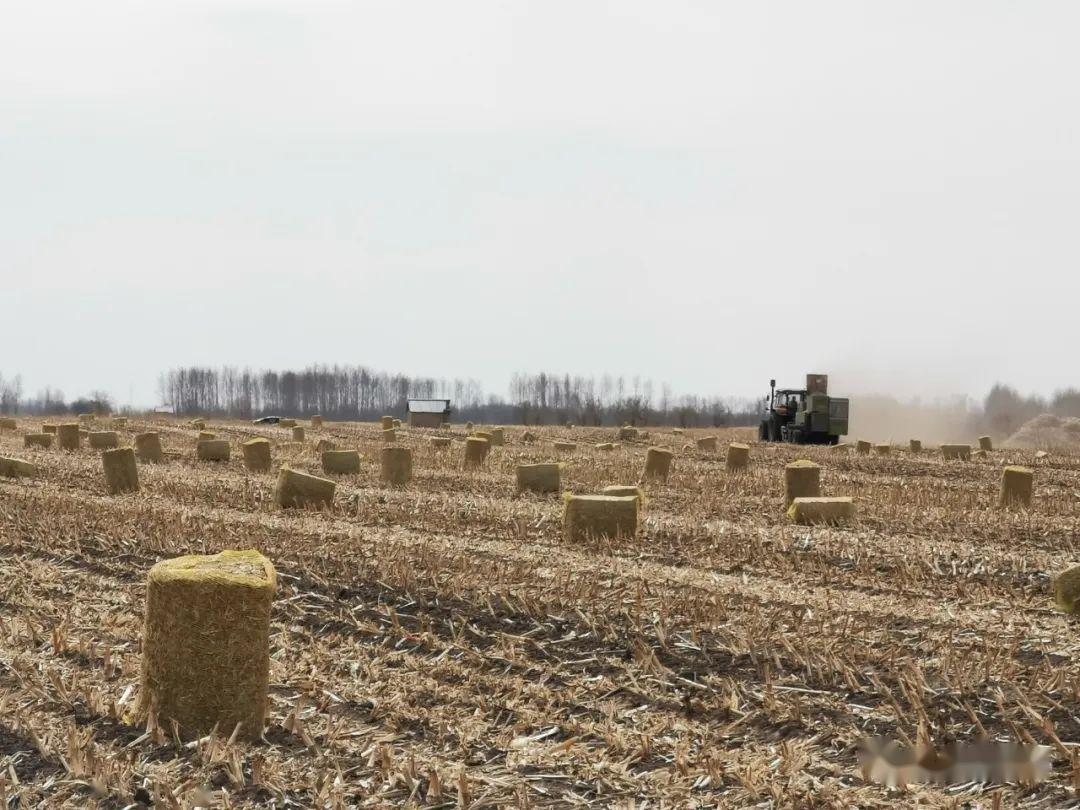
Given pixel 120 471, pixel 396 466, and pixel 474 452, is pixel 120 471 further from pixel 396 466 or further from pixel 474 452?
pixel 474 452

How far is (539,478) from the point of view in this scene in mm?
16250

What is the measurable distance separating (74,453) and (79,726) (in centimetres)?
1930

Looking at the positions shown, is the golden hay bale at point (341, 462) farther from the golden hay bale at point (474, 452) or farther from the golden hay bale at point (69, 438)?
the golden hay bale at point (69, 438)

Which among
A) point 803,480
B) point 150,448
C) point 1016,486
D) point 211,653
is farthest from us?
point 150,448

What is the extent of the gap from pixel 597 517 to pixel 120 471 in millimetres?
8122

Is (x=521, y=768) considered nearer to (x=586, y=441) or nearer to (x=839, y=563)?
(x=839, y=563)

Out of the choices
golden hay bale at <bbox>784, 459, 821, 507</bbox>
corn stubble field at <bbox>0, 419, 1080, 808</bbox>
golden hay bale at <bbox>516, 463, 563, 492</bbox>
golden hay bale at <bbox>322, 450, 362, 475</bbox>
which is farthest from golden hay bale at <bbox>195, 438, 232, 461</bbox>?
golden hay bale at <bbox>784, 459, 821, 507</bbox>

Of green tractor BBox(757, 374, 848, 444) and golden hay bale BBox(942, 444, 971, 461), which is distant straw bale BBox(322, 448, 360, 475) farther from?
green tractor BBox(757, 374, 848, 444)

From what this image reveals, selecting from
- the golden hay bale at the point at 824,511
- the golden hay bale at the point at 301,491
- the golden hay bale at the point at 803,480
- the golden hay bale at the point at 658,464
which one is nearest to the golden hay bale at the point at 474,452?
the golden hay bale at the point at 658,464

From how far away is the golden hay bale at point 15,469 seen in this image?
18.3 meters

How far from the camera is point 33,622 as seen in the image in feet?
26.1

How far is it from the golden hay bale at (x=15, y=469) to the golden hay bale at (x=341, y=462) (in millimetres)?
4615

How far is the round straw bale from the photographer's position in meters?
16.2

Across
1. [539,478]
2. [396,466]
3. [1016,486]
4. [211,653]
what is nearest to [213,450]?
[396,466]
